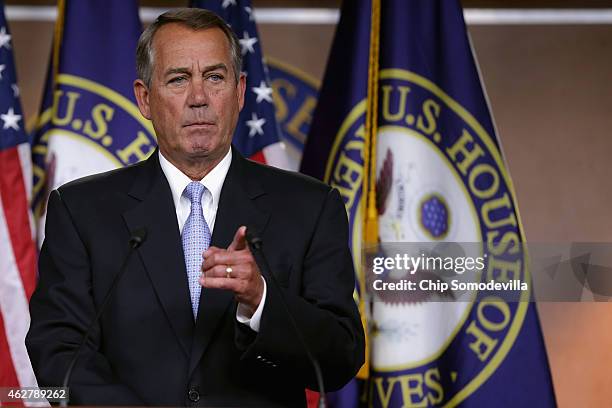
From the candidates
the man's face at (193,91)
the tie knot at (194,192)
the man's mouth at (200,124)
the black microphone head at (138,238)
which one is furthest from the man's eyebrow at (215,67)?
the black microphone head at (138,238)

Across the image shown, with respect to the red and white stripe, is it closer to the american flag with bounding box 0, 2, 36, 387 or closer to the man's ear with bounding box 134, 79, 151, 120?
the american flag with bounding box 0, 2, 36, 387

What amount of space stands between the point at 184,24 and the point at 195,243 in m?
0.46

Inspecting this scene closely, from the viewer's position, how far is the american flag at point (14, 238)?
3457 mm

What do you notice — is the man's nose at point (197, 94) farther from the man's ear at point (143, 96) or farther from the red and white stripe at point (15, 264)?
the red and white stripe at point (15, 264)

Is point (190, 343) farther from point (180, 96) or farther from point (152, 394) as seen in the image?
point (180, 96)

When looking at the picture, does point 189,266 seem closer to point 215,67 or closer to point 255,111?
point 215,67

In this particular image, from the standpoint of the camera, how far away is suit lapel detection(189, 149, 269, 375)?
179 centimetres

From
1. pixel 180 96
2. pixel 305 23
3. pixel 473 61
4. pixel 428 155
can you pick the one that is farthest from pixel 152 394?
pixel 305 23

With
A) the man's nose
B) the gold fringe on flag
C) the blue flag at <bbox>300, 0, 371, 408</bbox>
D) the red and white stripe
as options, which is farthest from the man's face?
the red and white stripe

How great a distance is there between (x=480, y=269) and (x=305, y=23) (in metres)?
1.56

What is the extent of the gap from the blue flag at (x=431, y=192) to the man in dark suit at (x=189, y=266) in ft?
4.91

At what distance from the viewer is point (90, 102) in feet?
11.7

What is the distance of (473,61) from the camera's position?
362 centimetres

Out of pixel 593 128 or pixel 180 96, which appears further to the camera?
pixel 593 128
